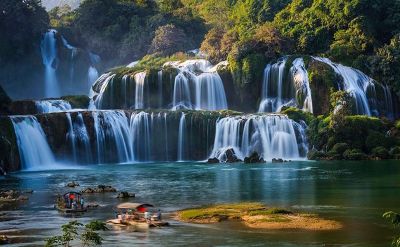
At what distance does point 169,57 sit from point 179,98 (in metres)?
21.9

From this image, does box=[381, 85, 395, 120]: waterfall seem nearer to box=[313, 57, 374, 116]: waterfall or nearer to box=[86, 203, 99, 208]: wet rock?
box=[313, 57, 374, 116]: waterfall

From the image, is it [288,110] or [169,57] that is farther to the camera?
[169,57]

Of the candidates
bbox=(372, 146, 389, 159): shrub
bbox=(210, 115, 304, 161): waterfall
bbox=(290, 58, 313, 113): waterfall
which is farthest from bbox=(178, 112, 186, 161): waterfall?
bbox=(372, 146, 389, 159): shrub

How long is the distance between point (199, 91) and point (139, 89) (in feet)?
27.8

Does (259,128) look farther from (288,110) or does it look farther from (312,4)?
(312,4)

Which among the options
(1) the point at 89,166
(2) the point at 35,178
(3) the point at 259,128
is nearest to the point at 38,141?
(1) the point at 89,166

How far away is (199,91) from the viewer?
110 meters

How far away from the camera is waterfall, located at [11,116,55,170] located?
86062mm

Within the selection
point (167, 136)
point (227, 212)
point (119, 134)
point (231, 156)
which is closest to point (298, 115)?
point (231, 156)

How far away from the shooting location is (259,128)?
317 ft

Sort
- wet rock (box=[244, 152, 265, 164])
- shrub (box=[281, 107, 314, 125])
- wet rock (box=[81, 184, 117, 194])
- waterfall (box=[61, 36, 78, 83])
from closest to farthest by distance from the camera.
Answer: wet rock (box=[81, 184, 117, 194]) → wet rock (box=[244, 152, 265, 164]) → shrub (box=[281, 107, 314, 125]) → waterfall (box=[61, 36, 78, 83])

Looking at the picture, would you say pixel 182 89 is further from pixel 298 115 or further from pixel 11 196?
pixel 11 196

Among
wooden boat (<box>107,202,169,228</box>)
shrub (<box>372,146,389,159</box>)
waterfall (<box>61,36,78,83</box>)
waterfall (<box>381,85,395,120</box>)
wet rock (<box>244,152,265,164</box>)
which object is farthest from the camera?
waterfall (<box>61,36,78,83</box>)

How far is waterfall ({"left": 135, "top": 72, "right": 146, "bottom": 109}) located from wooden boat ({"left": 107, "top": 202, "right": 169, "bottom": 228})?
6054 cm
